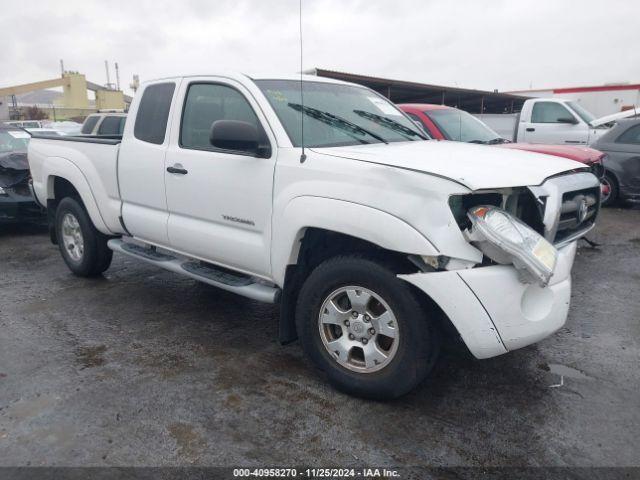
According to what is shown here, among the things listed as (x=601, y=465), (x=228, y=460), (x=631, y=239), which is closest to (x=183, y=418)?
(x=228, y=460)

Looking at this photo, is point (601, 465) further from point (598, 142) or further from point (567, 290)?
point (598, 142)

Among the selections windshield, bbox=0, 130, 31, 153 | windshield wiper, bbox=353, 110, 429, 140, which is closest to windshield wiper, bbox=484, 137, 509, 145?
windshield wiper, bbox=353, 110, 429, 140

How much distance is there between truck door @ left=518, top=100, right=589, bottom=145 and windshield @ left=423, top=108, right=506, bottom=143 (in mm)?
3628

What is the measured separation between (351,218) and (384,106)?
188 centimetres

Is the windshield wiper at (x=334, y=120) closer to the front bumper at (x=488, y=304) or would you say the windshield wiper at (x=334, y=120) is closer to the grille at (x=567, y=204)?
the grille at (x=567, y=204)

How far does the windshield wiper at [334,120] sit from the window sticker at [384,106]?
2.00 ft

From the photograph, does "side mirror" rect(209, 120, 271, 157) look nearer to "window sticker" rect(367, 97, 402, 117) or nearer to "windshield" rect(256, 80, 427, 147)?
"windshield" rect(256, 80, 427, 147)

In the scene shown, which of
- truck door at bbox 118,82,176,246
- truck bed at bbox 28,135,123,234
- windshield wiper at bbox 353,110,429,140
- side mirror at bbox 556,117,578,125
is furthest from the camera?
side mirror at bbox 556,117,578,125

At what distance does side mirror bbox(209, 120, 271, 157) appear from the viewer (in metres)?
3.29

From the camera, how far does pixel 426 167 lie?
287 centimetres

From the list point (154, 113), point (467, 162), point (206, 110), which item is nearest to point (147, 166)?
point (154, 113)

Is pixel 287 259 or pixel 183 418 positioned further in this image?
pixel 287 259

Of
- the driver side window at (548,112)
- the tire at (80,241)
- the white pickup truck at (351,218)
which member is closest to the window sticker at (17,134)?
the tire at (80,241)

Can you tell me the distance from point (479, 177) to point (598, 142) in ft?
25.2
